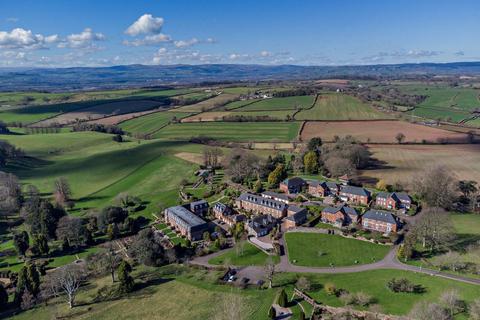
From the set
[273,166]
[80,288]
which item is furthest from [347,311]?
[273,166]

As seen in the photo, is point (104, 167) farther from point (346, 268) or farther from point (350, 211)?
point (346, 268)

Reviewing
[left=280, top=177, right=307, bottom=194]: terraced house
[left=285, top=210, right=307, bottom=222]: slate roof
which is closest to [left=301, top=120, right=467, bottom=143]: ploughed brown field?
[left=280, top=177, right=307, bottom=194]: terraced house

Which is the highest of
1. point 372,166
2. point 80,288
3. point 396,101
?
point 396,101

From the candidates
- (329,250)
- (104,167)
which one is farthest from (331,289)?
(104,167)

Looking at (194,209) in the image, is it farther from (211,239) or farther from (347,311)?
(347,311)

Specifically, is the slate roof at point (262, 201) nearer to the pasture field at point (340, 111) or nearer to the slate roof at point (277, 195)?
the slate roof at point (277, 195)

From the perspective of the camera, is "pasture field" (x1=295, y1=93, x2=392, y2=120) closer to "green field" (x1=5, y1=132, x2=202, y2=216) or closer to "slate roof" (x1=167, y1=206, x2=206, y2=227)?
"green field" (x1=5, y1=132, x2=202, y2=216)

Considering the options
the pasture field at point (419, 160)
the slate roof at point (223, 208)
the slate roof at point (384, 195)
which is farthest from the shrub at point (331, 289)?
the pasture field at point (419, 160)
